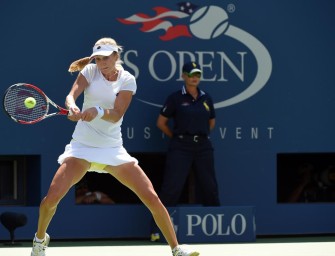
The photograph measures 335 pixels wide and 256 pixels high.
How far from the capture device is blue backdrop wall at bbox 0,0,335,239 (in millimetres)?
8352

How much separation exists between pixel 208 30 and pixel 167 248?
6.95ft

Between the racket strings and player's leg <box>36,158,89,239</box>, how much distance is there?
0.42m

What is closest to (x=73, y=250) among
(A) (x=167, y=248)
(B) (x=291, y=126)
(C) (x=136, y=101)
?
(A) (x=167, y=248)

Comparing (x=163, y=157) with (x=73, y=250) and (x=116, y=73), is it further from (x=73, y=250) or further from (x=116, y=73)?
(x=116, y=73)

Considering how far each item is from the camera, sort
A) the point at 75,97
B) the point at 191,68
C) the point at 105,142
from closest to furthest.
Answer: the point at 75,97
the point at 105,142
the point at 191,68

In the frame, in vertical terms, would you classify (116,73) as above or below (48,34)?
below

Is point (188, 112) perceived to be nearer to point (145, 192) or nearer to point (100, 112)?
point (145, 192)

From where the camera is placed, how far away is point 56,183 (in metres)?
6.04

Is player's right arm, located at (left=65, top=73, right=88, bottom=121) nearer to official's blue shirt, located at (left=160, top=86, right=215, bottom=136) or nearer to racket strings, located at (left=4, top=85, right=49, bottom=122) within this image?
racket strings, located at (left=4, top=85, right=49, bottom=122)

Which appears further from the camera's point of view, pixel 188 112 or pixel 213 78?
pixel 213 78

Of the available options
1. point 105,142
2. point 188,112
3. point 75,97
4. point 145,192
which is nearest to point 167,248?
point 188,112

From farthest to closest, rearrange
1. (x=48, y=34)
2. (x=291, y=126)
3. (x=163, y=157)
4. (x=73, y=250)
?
(x=163, y=157) → (x=291, y=126) → (x=48, y=34) → (x=73, y=250)

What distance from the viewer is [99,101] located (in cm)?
620

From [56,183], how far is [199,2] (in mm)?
3261
